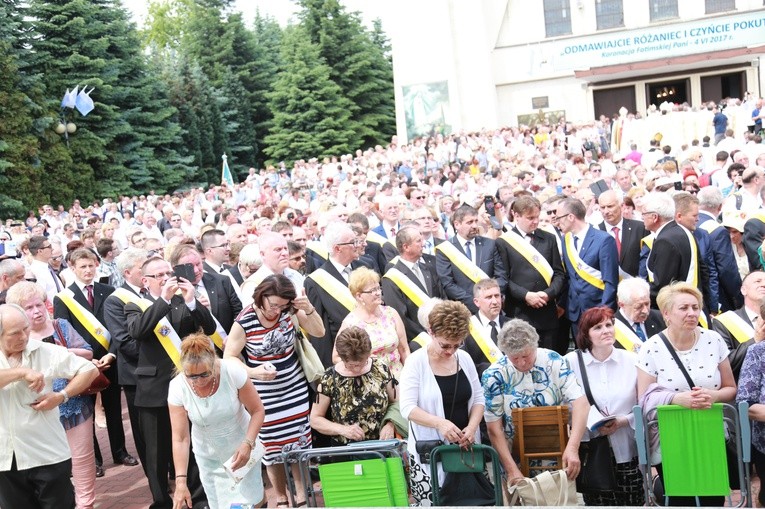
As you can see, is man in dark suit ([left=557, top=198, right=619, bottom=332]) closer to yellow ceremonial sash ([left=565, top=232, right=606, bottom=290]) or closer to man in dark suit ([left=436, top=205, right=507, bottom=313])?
yellow ceremonial sash ([left=565, top=232, right=606, bottom=290])

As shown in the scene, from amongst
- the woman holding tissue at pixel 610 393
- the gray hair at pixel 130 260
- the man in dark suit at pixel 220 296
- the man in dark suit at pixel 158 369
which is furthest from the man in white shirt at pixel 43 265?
the woman holding tissue at pixel 610 393

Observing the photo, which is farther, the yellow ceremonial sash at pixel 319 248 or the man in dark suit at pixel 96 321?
the yellow ceremonial sash at pixel 319 248

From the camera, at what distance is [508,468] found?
536 cm

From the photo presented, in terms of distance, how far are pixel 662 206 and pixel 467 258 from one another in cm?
188

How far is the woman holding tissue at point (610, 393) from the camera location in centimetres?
547

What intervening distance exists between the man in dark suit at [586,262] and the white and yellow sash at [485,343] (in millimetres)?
1899

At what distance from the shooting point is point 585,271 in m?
8.33

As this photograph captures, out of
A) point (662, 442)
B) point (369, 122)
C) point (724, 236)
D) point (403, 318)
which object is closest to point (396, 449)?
point (662, 442)

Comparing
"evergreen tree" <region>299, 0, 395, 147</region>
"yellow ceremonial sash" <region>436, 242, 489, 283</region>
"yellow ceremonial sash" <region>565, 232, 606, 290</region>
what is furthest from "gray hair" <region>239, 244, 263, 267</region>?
"evergreen tree" <region>299, 0, 395, 147</region>

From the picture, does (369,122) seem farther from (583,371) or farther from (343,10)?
(583,371)

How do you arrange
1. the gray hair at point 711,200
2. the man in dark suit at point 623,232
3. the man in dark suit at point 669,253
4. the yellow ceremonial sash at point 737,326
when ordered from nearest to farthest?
the yellow ceremonial sash at point 737,326 → the man in dark suit at point 669,253 → the man in dark suit at point 623,232 → the gray hair at point 711,200

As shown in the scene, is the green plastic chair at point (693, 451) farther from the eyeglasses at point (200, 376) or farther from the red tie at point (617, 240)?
the red tie at point (617, 240)

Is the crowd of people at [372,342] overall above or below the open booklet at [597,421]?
above

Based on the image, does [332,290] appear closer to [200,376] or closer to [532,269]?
[532,269]
